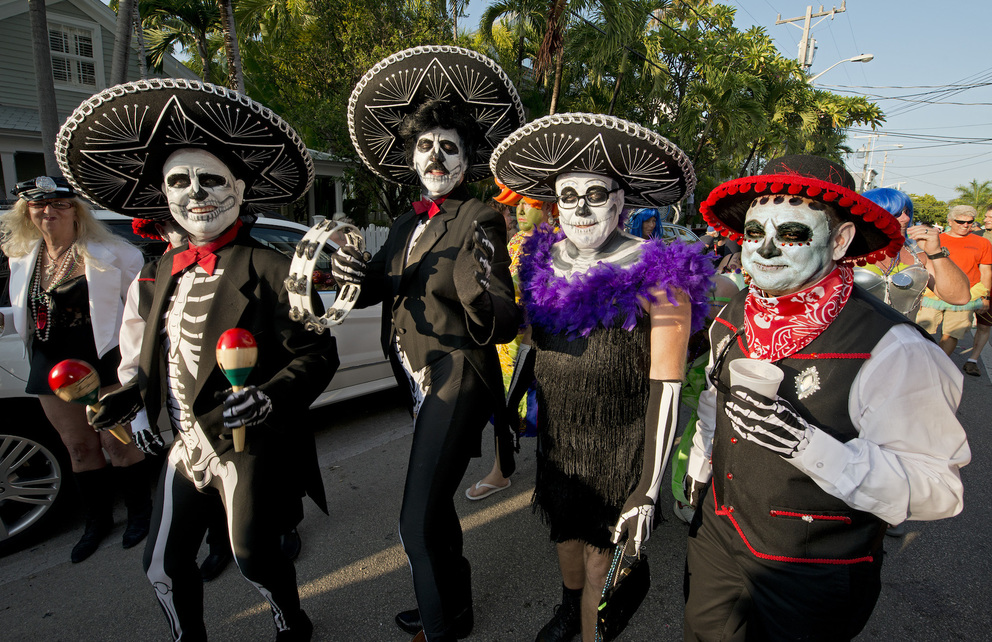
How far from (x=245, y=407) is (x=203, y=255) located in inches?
26.9

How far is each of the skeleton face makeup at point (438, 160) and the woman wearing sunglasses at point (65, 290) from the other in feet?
6.24

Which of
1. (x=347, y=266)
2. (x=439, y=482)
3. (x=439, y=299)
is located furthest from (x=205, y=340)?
(x=439, y=482)

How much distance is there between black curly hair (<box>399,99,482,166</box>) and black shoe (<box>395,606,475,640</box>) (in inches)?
73.1

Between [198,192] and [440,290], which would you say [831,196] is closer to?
[440,290]

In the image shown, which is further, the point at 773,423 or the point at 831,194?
the point at 831,194

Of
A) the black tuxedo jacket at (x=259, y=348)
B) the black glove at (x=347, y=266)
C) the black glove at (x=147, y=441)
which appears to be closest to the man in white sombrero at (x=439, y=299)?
the black glove at (x=347, y=266)

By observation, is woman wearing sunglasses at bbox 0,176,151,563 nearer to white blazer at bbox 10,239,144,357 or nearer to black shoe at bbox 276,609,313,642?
white blazer at bbox 10,239,144,357

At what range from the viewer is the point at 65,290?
2.68 meters

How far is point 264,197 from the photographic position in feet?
7.30

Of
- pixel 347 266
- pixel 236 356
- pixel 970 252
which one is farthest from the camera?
pixel 970 252

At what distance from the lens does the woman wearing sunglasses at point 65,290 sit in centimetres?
268

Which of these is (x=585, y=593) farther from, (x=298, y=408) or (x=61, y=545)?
(x=61, y=545)

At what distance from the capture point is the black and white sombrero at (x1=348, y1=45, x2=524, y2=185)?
2.11 metres

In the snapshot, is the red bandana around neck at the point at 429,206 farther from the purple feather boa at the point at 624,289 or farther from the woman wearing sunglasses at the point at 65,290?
the woman wearing sunglasses at the point at 65,290
